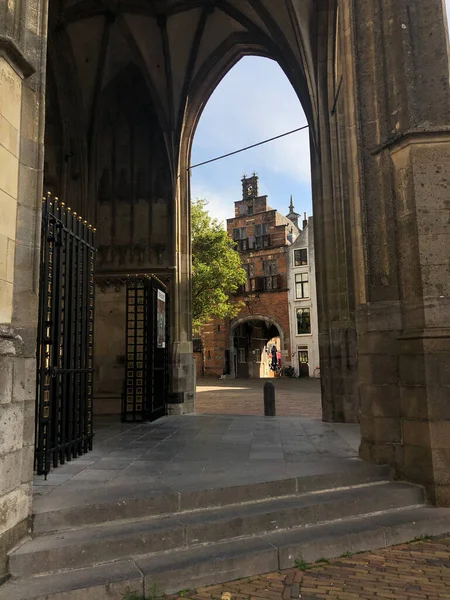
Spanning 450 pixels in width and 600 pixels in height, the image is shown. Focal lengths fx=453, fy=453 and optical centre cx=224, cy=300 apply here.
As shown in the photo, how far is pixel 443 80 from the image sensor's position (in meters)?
5.34

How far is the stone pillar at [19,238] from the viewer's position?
3438mm

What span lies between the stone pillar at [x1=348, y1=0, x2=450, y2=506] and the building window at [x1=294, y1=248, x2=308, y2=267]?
3445 centimetres

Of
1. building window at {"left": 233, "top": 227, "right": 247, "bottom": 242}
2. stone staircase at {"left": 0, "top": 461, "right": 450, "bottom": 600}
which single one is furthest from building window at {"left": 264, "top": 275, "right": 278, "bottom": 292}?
stone staircase at {"left": 0, "top": 461, "right": 450, "bottom": 600}

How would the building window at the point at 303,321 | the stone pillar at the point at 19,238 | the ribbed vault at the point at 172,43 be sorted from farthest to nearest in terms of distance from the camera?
the building window at the point at 303,321
the ribbed vault at the point at 172,43
the stone pillar at the point at 19,238

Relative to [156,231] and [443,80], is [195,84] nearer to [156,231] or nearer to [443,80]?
[156,231]

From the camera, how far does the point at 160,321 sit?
32.0 feet

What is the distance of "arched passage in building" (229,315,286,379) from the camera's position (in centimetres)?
4181

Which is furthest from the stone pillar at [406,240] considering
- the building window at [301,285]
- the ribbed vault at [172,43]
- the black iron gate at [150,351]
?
the building window at [301,285]

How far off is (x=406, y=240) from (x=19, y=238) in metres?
4.14

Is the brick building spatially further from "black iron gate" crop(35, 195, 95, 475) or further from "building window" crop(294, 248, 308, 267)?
"black iron gate" crop(35, 195, 95, 475)

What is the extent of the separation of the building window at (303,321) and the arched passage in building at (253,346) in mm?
1700

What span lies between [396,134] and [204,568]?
5010 mm

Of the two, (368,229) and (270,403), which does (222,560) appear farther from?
(270,403)

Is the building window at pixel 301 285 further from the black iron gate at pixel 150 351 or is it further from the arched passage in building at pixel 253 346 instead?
the black iron gate at pixel 150 351
